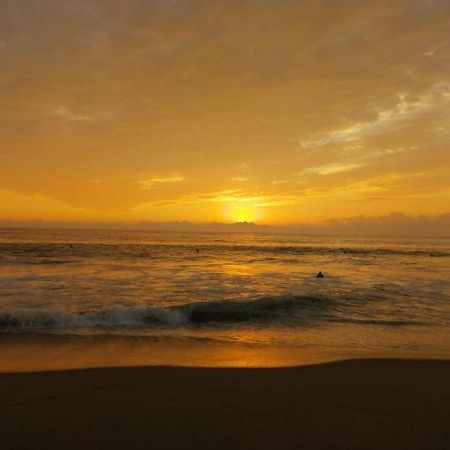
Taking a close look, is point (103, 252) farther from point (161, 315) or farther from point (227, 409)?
point (227, 409)

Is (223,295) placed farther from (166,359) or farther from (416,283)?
(416,283)

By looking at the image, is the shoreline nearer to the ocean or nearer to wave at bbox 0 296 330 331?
the ocean

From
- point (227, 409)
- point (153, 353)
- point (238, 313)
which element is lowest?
point (238, 313)

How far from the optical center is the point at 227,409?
16.8 feet

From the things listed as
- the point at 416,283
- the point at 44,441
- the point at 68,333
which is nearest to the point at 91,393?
the point at 44,441

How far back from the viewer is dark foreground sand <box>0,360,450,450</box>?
4.26 m

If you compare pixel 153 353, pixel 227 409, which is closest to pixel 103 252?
pixel 153 353

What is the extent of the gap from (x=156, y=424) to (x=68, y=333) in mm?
6078

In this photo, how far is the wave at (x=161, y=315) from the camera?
10820 mm

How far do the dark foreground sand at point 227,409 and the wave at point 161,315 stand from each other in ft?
15.0

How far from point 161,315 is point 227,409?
7.18m

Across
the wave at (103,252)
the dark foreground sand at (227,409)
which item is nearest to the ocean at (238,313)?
the dark foreground sand at (227,409)

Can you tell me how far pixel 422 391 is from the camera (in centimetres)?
605

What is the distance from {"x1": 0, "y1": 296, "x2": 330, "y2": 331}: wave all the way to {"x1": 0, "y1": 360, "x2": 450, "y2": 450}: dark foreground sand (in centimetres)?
457
